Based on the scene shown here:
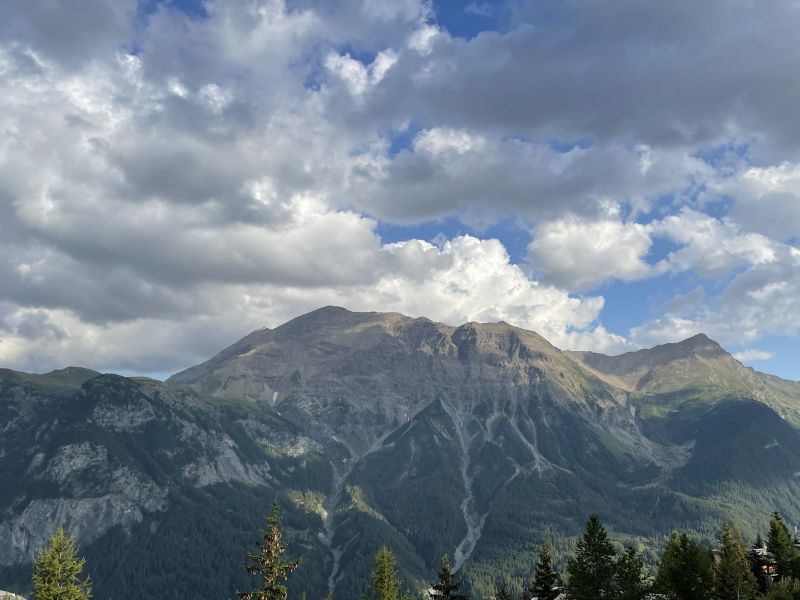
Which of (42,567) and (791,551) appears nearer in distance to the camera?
(42,567)

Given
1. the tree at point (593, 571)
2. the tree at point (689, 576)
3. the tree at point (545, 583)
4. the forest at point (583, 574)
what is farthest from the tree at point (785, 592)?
the tree at point (545, 583)

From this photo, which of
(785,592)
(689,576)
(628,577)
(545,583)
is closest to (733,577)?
(785,592)

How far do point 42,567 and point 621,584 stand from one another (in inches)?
2142

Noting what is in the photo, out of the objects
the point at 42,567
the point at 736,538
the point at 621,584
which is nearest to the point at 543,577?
the point at 621,584

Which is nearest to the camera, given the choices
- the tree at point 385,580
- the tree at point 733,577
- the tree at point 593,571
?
the tree at point 593,571

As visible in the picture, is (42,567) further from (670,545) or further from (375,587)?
(670,545)

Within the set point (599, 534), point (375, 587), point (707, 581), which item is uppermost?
point (599, 534)

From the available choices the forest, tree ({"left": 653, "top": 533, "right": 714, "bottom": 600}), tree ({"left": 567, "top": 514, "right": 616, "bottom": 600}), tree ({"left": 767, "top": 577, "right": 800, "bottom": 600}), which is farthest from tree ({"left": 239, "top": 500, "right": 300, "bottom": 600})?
tree ({"left": 767, "top": 577, "right": 800, "bottom": 600})

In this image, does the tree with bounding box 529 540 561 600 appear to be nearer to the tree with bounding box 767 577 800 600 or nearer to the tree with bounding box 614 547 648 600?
the tree with bounding box 614 547 648 600

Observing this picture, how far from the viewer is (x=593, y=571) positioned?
6125 centimetres

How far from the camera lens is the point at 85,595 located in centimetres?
5934

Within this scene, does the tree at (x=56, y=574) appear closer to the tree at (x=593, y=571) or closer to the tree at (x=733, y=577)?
the tree at (x=593, y=571)

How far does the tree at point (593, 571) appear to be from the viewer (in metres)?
60.6

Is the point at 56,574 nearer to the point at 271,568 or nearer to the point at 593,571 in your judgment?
the point at 271,568
